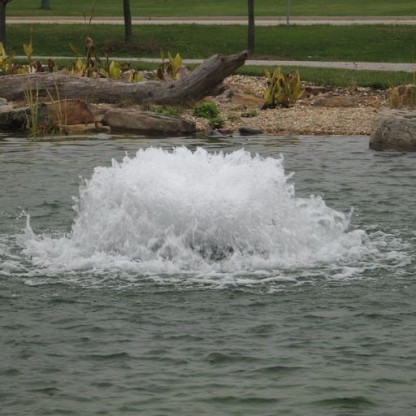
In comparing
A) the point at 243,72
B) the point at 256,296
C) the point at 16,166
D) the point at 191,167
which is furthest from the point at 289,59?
the point at 256,296

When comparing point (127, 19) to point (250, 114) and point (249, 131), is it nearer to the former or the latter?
point (250, 114)

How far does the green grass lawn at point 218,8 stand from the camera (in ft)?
167

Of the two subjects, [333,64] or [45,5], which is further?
[45,5]

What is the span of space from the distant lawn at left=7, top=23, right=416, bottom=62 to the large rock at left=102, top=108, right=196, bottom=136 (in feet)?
35.9

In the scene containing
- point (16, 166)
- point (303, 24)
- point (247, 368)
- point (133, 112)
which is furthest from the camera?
point (303, 24)

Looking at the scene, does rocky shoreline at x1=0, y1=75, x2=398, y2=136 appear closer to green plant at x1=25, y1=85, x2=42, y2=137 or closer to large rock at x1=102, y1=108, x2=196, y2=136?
large rock at x1=102, y1=108, x2=196, y2=136

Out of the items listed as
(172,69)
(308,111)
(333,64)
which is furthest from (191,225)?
(333,64)

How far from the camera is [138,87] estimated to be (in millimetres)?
24250

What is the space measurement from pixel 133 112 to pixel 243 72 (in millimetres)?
6663

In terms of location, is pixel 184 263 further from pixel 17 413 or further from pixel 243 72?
pixel 243 72

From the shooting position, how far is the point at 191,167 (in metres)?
12.5

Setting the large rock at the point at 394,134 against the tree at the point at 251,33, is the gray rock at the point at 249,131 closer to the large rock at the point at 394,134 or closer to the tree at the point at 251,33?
the large rock at the point at 394,134

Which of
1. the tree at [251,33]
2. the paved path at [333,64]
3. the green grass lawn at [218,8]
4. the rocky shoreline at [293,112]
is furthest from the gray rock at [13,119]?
the green grass lawn at [218,8]

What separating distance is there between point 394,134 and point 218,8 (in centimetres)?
3565
